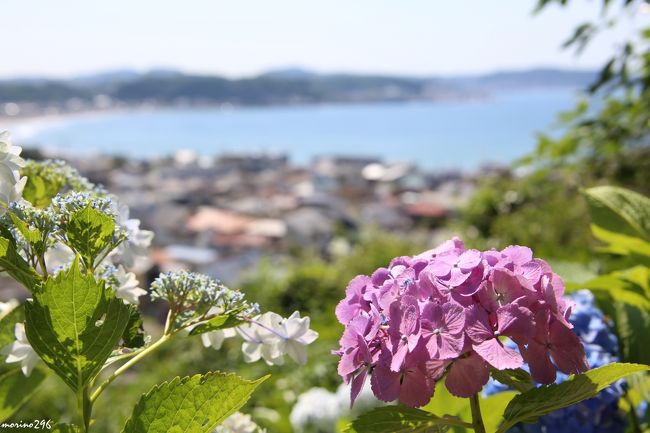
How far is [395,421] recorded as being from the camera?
21.1 inches

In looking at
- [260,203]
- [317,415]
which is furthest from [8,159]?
[260,203]

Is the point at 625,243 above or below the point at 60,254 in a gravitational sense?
below

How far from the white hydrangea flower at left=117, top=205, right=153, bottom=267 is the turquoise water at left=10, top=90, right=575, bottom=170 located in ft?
194

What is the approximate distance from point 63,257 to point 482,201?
8438 millimetres

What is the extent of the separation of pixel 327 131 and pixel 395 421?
87798 mm

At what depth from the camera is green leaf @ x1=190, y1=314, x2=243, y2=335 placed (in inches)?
21.2

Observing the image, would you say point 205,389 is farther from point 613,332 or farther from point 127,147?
point 127,147

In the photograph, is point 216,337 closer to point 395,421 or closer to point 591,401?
point 395,421

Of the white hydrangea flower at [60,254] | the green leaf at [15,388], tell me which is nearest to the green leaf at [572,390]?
the white hydrangea flower at [60,254]

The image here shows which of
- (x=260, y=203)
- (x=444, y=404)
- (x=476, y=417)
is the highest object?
(x=476, y=417)

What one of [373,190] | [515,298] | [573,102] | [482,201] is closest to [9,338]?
[515,298]

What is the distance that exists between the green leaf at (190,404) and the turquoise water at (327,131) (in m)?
59.4

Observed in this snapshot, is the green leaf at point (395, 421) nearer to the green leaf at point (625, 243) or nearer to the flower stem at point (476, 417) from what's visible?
the flower stem at point (476, 417)

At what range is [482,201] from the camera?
8758 mm
